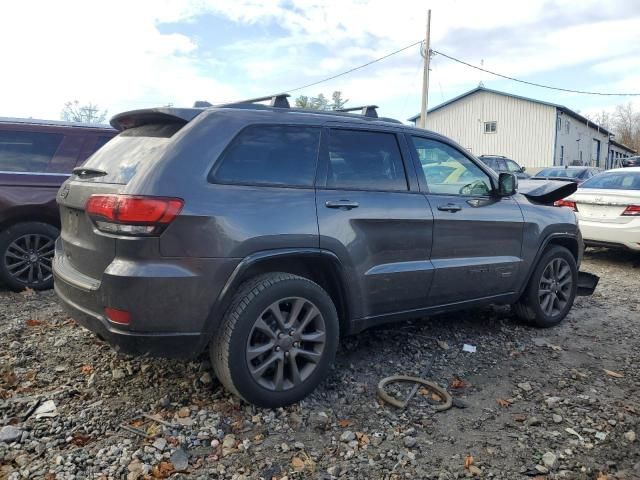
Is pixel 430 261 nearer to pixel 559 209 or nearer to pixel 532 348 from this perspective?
pixel 532 348

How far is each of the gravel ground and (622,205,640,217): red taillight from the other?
3775 mm

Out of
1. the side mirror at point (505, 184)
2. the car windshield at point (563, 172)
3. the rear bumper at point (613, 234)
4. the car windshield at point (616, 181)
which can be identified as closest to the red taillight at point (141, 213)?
the side mirror at point (505, 184)

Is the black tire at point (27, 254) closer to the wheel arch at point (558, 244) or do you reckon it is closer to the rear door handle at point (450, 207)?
the rear door handle at point (450, 207)

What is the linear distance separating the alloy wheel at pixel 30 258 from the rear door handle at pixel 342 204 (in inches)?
148

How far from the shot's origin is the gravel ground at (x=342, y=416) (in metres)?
2.73

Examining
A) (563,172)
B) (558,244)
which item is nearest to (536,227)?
(558,244)

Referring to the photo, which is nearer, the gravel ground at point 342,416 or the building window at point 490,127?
the gravel ground at point 342,416

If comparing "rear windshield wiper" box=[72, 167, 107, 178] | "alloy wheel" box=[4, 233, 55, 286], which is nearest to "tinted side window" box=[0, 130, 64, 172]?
"alloy wheel" box=[4, 233, 55, 286]

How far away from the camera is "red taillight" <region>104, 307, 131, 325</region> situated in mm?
2836

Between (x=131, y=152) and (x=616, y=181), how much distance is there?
26.5 ft

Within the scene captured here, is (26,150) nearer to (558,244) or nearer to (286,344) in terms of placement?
(286,344)

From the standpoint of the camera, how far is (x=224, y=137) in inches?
123

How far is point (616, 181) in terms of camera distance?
28.5 ft

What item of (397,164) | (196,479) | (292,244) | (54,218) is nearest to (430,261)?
(397,164)
